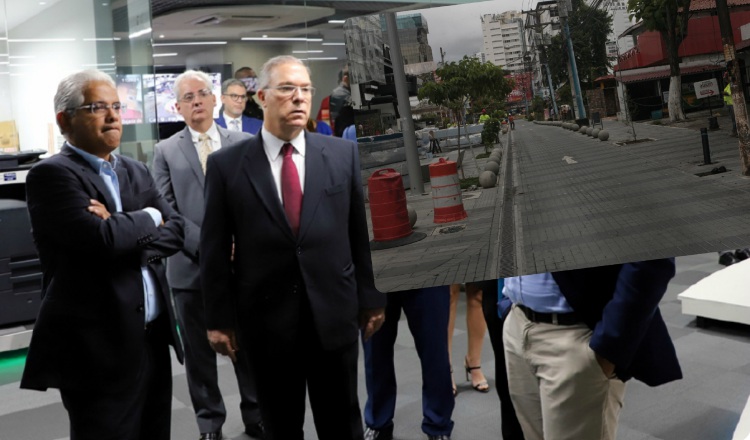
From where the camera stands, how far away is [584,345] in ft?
4.90

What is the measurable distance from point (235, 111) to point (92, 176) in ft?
2.31

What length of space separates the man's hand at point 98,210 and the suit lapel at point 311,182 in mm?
536

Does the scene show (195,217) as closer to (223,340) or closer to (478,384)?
(223,340)

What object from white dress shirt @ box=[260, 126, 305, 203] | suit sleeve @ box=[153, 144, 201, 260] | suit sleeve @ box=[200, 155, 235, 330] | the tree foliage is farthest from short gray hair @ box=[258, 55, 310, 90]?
the tree foliage

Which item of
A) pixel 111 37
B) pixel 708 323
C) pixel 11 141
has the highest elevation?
pixel 111 37

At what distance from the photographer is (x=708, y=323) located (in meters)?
1.78

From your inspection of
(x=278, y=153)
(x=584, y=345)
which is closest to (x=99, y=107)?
(x=278, y=153)

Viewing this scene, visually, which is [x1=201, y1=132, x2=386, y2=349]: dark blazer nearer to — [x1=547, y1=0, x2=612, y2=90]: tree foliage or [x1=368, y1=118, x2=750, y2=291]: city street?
[x1=368, y1=118, x2=750, y2=291]: city street

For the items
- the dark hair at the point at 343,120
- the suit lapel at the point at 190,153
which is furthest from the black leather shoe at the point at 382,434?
the suit lapel at the point at 190,153

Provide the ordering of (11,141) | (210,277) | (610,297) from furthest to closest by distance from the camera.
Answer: (11,141) < (210,277) < (610,297)

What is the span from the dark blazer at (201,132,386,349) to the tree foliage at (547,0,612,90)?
0.63 meters

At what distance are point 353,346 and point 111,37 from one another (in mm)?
1901

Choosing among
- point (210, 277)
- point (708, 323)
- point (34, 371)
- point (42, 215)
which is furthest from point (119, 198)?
point (708, 323)

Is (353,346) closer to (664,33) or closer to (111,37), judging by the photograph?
(664,33)
